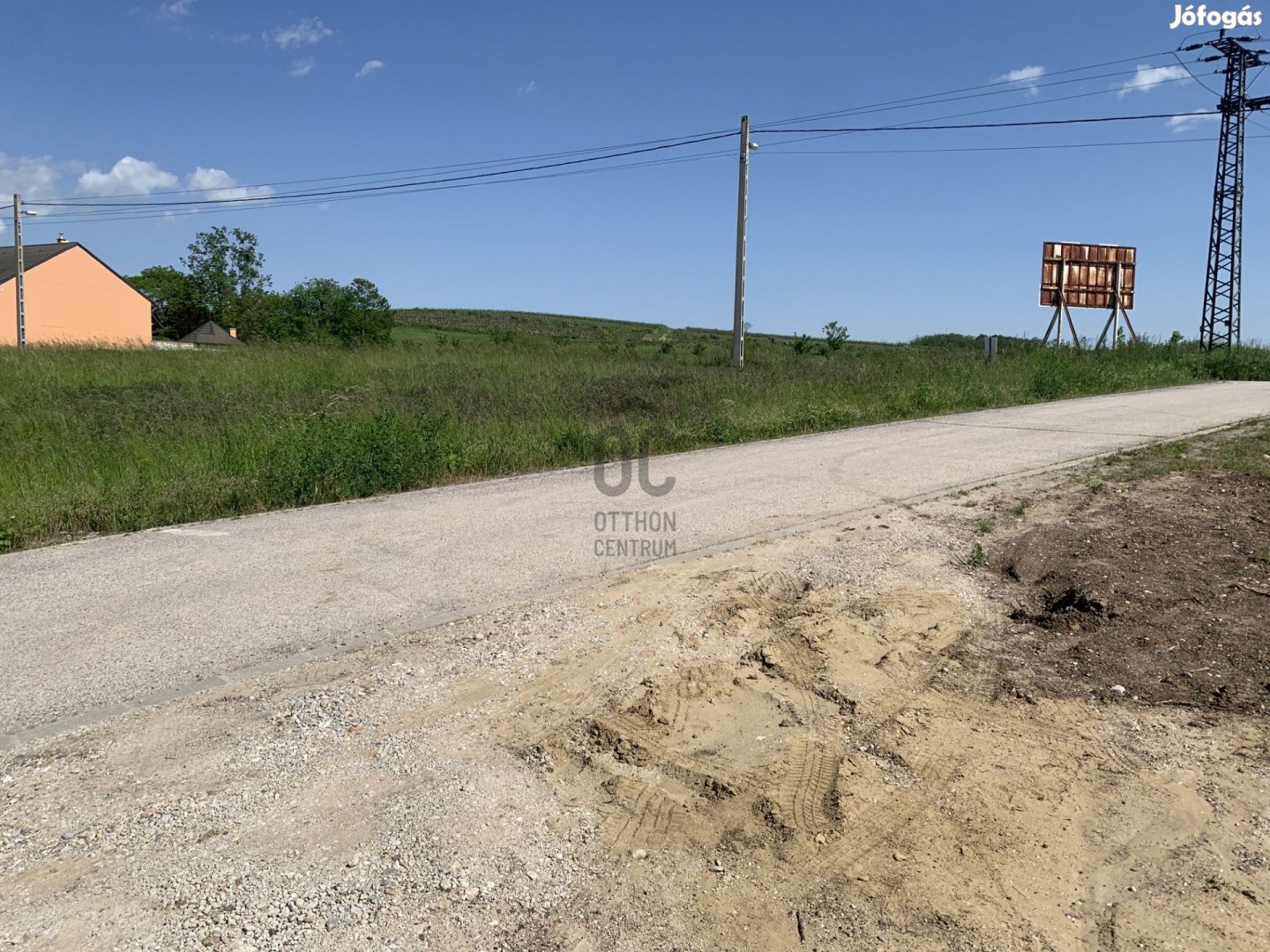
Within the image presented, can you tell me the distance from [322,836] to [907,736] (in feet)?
8.10

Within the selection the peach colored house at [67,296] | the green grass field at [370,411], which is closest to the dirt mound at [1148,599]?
the green grass field at [370,411]

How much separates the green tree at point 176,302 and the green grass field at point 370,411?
65.4m

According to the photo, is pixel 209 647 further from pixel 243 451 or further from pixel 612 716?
pixel 243 451

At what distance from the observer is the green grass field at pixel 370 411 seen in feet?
29.2

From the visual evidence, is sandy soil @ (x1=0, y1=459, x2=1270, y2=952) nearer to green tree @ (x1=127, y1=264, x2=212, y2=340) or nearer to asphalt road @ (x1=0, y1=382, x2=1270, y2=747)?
asphalt road @ (x1=0, y1=382, x2=1270, y2=747)

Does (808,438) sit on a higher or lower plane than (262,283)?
lower

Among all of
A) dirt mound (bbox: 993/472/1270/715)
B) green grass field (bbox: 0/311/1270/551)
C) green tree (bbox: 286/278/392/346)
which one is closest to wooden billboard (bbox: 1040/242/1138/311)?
green grass field (bbox: 0/311/1270/551)

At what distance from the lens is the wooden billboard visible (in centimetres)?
3045

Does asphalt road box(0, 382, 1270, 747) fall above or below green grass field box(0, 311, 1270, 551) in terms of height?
below

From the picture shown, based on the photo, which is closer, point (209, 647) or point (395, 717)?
point (395, 717)

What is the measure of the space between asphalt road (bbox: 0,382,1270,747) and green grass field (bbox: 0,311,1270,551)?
652 millimetres

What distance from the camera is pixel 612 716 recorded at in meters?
4.22

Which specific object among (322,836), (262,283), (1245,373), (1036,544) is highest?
(262,283)

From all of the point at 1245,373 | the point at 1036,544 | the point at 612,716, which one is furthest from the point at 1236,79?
the point at 612,716
